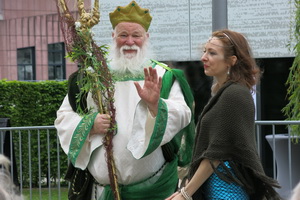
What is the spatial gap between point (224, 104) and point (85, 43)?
3.88 feet

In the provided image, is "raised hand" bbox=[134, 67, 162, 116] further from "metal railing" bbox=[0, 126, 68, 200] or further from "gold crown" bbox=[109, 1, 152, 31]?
"metal railing" bbox=[0, 126, 68, 200]

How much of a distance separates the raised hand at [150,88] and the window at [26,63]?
14304 millimetres

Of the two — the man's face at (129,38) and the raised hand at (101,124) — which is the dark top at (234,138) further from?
the man's face at (129,38)

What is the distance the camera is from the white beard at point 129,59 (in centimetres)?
461

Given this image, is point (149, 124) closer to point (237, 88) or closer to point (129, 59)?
point (129, 59)

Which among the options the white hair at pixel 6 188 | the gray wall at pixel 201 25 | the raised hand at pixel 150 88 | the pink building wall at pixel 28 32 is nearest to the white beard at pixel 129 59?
the raised hand at pixel 150 88

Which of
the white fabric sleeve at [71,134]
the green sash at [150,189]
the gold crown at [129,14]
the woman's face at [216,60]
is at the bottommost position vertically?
→ the green sash at [150,189]

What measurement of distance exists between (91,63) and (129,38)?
0.30m

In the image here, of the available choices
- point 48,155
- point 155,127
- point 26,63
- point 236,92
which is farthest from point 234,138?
point 26,63

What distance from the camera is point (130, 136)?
4.38 metres

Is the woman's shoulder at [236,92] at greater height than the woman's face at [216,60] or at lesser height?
lesser

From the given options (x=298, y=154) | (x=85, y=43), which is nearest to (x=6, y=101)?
(x=298, y=154)

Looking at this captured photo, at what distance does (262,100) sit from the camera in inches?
347

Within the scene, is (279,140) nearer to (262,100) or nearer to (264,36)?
(264,36)
